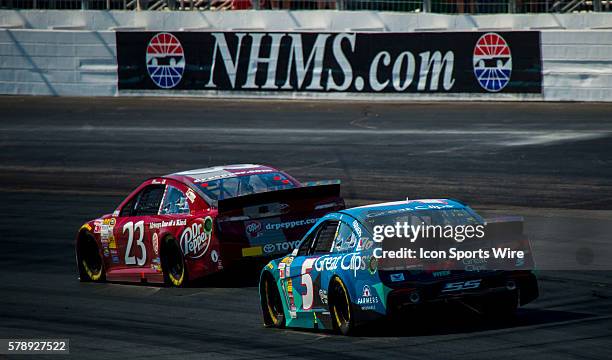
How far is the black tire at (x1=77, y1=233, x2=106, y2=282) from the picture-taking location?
1497 cm

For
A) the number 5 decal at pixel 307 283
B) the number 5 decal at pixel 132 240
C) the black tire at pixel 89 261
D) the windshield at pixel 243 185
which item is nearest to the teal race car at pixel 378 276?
the number 5 decal at pixel 307 283

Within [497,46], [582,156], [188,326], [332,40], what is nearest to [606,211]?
[582,156]

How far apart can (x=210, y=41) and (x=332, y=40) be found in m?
3.74

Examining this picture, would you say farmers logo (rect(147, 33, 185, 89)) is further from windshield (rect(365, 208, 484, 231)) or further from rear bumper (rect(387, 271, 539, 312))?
rear bumper (rect(387, 271, 539, 312))

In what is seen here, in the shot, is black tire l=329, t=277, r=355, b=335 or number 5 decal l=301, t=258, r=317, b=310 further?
number 5 decal l=301, t=258, r=317, b=310

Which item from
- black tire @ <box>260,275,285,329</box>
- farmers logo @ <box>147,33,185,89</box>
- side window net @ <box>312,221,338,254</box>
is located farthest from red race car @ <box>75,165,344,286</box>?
farmers logo @ <box>147,33,185,89</box>

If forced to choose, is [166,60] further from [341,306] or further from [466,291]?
[466,291]

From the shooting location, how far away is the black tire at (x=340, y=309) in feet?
32.3

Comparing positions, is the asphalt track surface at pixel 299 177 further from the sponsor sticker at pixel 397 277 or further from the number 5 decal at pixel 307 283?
the sponsor sticker at pixel 397 277

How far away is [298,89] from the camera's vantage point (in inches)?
1277

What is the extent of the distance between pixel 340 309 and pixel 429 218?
1089 mm

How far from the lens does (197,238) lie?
1327cm

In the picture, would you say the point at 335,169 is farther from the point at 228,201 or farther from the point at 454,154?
the point at 228,201

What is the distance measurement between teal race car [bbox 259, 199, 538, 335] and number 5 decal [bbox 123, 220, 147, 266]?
3.64m
